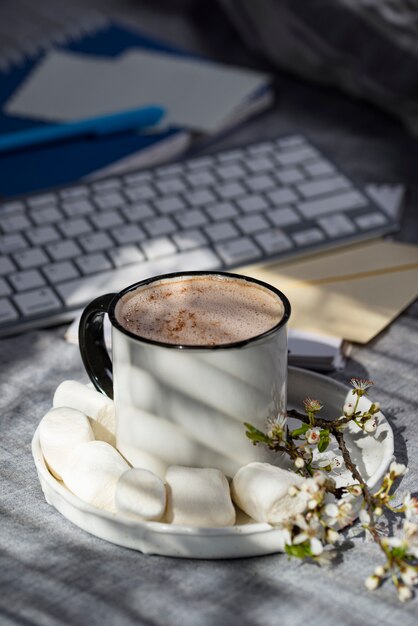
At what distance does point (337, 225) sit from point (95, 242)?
214 mm

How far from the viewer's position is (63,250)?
2.56ft

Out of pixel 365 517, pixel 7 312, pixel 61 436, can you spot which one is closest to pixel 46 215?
pixel 7 312

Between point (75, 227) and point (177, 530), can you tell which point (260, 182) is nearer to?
point (75, 227)

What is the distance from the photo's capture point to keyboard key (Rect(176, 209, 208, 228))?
0.83m

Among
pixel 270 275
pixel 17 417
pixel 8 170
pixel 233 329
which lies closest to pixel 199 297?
pixel 233 329

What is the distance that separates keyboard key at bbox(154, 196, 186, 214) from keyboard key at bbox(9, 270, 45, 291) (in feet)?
0.48

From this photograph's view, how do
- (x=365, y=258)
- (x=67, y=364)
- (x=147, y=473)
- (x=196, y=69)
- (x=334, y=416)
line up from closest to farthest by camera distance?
(x=147, y=473)
(x=334, y=416)
(x=67, y=364)
(x=365, y=258)
(x=196, y=69)

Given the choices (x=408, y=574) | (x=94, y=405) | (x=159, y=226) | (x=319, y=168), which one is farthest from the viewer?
(x=319, y=168)

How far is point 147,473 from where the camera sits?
46 centimetres

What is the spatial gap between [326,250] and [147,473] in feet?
Result: 1.33

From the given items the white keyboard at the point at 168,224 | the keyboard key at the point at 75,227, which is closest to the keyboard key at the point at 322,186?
the white keyboard at the point at 168,224

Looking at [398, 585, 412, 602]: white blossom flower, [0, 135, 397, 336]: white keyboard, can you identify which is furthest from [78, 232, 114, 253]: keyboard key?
[398, 585, 412, 602]: white blossom flower

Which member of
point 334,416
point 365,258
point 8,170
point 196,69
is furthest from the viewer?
point 196,69

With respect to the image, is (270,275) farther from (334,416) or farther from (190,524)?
(190,524)
